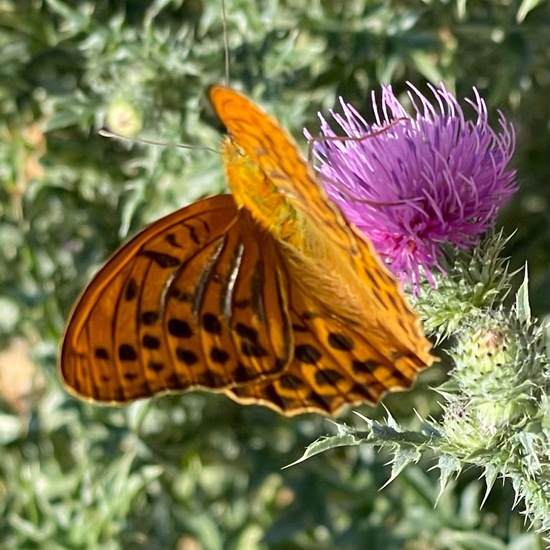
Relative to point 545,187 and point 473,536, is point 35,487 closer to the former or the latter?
point 473,536

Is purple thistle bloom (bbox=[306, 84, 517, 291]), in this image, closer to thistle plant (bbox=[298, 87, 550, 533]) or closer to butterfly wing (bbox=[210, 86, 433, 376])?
thistle plant (bbox=[298, 87, 550, 533])

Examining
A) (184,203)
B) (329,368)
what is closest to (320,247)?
(329,368)

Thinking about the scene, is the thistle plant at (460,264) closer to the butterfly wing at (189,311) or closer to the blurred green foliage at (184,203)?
the butterfly wing at (189,311)

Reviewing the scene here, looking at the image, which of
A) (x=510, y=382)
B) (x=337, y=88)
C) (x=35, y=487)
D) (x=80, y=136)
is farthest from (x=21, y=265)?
(x=510, y=382)

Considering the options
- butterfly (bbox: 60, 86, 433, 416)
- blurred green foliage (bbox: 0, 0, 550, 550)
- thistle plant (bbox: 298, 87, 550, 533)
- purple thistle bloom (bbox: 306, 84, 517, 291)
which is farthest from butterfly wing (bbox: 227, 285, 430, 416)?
blurred green foliage (bbox: 0, 0, 550, 550)

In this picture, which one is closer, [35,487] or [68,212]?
[35,487]

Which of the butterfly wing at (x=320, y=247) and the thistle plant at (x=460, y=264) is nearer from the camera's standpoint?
the butterfly wing at (x=320, y=247)

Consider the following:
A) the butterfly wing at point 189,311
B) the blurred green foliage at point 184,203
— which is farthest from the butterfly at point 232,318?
the blurred green foliage at point 184,203
